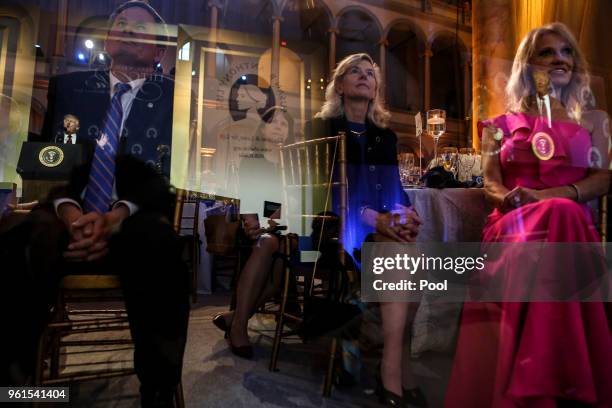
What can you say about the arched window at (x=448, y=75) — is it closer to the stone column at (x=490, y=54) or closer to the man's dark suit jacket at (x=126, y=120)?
the stone column at (x=490, y=54)

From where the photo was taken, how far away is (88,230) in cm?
61

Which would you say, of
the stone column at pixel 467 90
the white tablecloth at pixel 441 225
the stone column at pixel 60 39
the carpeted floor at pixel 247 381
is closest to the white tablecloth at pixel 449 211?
the white tablecloth at pixel 441 225

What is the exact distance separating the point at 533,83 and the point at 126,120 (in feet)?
3.39

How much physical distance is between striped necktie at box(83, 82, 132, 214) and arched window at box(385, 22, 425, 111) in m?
0.80

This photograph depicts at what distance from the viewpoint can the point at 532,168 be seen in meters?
0.85

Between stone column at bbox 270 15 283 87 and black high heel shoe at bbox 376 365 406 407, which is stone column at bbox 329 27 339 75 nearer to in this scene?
stone column at bbox 270 15 283 87

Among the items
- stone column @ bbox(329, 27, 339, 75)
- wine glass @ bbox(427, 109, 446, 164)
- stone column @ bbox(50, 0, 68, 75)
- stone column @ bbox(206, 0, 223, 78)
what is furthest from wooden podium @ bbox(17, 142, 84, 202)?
wine glass @ bbox(427, 109, 446, 164)

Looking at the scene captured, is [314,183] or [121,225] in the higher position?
[314,183]

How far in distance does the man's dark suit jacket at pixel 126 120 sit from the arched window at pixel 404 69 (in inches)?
28.5

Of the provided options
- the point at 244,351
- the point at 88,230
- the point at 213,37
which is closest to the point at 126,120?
the point at 88,230

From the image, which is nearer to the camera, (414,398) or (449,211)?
(414,398)

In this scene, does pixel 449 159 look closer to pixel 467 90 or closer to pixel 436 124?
pixel 436 124

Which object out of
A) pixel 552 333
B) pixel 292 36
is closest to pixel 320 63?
pixel 292 36

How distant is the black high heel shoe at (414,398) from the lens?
80 cm
